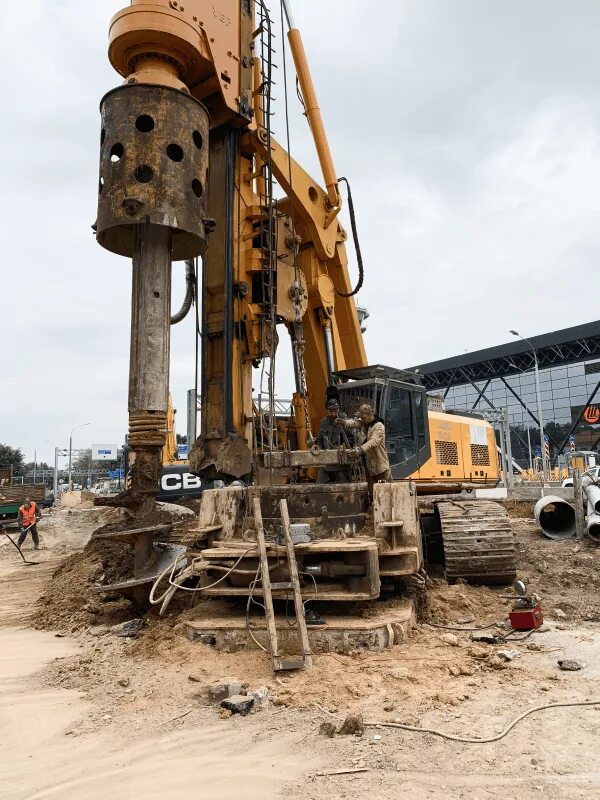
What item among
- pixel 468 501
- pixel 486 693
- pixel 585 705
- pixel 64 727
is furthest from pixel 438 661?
pixel 468 501

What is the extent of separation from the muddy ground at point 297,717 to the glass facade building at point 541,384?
123 feet

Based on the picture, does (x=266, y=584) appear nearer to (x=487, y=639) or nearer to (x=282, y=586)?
(x=282, y=586)

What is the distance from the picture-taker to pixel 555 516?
14250 mm

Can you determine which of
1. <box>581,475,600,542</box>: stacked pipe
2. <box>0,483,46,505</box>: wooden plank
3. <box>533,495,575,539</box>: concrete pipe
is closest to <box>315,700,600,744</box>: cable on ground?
<box>581,475,600,542</box>: stacked pipe

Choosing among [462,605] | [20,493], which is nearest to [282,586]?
[462,605]

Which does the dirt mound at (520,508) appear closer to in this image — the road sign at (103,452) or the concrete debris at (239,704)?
the concrete debris at (239,704)

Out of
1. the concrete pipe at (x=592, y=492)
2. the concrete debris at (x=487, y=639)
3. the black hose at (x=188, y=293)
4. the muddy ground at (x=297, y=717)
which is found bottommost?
the muddy ground at (x=297, y=717)

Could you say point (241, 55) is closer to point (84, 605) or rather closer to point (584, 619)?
point (84, 605)

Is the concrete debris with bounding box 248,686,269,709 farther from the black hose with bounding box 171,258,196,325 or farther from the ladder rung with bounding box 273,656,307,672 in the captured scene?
the black hose with bounding box 171,258,196,325

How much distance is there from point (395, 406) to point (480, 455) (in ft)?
12.1

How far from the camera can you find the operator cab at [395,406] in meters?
A: 9.09

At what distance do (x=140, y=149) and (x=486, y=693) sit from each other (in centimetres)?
613

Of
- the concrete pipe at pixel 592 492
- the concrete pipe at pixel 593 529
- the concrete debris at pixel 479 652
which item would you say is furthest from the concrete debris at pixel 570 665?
the concrete pipe at pixel 592 492

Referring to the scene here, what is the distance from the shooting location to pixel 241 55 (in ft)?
28.3
